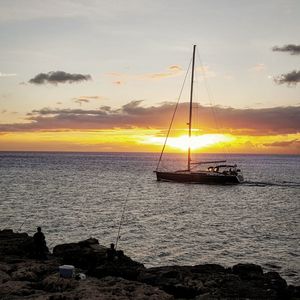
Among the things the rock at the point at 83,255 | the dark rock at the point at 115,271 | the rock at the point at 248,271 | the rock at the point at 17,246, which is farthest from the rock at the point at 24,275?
the rock at the point at 248,271

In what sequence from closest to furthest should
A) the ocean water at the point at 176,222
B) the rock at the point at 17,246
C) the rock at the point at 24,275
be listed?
the rock at the point at 24,275 < the rock at the point at 17,246 < the ocean water at the point at 176,222

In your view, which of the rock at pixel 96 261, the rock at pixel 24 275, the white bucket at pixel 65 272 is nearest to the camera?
the white bucket at pixel 65 272

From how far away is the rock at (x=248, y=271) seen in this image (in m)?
23.4

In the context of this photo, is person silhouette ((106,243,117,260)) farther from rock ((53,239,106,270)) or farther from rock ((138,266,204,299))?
rock ((138,266,204,299))

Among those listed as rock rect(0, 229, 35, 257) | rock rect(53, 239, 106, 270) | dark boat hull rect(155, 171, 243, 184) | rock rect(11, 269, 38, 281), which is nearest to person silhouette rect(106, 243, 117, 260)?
rock rect(53, 239, 106, 270)

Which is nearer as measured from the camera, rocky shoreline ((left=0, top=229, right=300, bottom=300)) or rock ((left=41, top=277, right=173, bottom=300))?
rock ((left=41, top=277, right=173, bottom=300))

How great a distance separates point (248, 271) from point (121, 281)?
8069mm

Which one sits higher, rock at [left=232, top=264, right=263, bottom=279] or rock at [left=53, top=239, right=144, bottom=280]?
rock at [left=53, top=239, right=144, bottom=280]

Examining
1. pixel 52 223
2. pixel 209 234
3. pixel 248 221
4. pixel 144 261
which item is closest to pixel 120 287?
pixel 144 261

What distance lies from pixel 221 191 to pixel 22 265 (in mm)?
70657

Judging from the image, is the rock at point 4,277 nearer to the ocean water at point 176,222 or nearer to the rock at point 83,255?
the rock at point 83,255

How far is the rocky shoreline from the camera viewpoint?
19000 mm

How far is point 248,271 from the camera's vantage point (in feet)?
80.7

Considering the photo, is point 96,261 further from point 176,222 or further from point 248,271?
point 176,222
